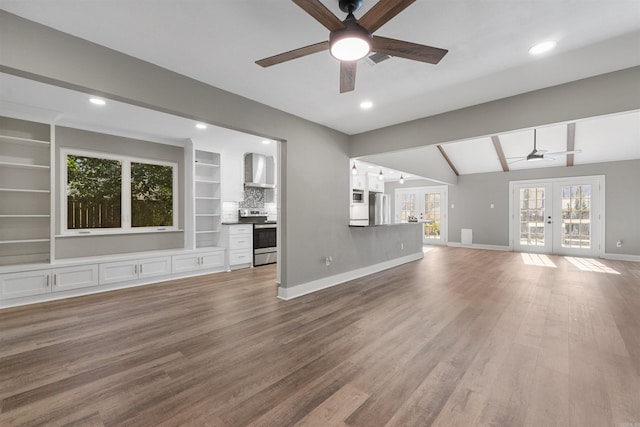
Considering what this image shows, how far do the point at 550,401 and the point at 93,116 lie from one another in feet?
18.8

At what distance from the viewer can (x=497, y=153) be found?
7.54 meters

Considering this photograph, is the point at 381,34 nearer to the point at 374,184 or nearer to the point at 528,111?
the point at 528,111

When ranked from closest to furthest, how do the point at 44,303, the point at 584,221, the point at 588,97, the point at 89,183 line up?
the point at 588,97
the point at 44,303
the point at 89,183
the point at 584,221

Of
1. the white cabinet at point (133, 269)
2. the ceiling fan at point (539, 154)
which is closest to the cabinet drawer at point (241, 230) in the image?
the white cabinet at point (133, 269)

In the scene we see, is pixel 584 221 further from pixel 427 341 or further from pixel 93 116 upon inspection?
pixel 93 116

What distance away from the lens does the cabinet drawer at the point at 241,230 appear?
18.4 feet

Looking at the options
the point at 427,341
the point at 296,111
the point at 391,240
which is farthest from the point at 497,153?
the point at 427,341

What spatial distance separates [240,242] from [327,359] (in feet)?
13.0

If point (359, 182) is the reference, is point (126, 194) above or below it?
below

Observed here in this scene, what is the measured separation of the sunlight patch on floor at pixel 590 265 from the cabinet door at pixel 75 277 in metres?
8.68

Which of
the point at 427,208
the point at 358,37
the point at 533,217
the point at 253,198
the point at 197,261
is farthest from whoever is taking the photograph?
the point at 427,208

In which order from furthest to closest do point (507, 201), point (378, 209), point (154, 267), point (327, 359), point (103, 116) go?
point (507, 201) < point (378, 209) < point (154, 267) < point (103, 116) < point (327, 359)

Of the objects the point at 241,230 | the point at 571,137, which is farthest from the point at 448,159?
the point at 241,230

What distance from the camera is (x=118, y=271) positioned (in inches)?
166
